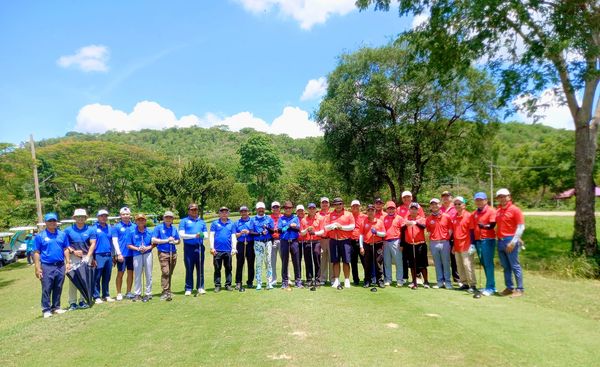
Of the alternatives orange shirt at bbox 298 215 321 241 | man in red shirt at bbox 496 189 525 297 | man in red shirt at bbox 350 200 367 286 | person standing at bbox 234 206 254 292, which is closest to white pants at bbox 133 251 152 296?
person standing at bbox 234 206 254 292

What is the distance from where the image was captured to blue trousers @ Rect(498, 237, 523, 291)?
27.1 feet

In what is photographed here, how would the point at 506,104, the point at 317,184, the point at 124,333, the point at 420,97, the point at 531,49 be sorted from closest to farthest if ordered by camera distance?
the point at 124,333 → the point at 531,49 → the point at 506,104 → the point at 420,97 → the point at 317,184

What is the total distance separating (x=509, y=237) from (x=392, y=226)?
2.46m

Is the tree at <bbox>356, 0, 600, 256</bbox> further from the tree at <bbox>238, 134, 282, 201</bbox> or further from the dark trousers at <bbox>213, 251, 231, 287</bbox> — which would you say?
the tree at <bbox>238, 134, 282, 201</bbox>

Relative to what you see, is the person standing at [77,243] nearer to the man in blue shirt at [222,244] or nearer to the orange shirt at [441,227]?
the man in blue shirt at [222,244]

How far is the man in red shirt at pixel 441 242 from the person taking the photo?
9172 mm

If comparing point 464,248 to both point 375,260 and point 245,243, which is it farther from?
point 245,243

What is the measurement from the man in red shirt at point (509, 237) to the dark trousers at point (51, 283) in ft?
29.9

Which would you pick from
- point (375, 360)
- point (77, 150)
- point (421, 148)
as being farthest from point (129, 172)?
point (375, 360)

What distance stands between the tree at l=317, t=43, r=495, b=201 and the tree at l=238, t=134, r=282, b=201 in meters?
50.2

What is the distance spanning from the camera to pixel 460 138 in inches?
834

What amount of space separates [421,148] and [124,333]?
18178 millimetres

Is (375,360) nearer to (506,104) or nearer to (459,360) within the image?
(459,360)

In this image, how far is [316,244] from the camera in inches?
372
